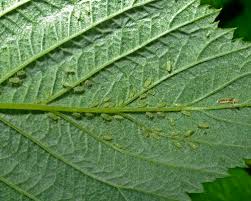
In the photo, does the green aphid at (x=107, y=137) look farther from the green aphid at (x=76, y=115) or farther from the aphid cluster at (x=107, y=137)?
the green aphid at (x=76, y=115)

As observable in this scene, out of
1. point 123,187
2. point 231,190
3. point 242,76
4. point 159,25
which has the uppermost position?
point 159,25

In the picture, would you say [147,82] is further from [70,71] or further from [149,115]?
[70,71]

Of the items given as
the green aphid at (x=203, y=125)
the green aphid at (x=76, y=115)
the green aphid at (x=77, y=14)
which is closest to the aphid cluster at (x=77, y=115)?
the green aphid at (x=76, y=115)

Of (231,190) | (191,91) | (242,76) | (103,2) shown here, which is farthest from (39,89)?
(231,190)

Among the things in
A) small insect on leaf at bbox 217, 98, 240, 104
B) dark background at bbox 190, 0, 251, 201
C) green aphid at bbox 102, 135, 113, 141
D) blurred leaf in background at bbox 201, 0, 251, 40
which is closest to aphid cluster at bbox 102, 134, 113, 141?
green aphid at bbox 102, 135, 113, 141

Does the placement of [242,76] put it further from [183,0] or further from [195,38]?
[183,0]

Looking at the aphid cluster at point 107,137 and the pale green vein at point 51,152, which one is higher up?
the aphid cluster at point 107,137

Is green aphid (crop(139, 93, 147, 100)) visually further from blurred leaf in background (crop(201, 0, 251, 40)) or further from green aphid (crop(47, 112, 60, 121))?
blurred leaf in background (crop(201, 0, 251, 40))
